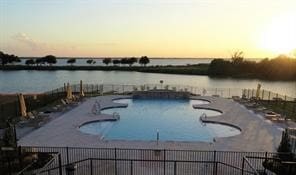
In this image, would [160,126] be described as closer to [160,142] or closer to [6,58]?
[160,142]

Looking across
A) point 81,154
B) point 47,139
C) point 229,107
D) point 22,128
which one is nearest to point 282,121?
point 229,107

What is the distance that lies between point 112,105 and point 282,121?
12016 millimetres

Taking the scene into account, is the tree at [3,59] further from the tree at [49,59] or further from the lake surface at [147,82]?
the lake surface at [147,82]

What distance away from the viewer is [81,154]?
11.5 meters

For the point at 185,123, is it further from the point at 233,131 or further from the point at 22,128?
the point at 22,128

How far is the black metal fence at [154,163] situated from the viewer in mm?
9695

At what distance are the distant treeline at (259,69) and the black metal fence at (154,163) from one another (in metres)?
53.5

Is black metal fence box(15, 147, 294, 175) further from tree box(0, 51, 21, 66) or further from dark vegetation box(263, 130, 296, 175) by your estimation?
tree box(0, 51, 21, 66)

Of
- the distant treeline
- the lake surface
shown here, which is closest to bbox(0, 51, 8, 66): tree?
the lake surface

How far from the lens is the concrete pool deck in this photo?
42.5 ft

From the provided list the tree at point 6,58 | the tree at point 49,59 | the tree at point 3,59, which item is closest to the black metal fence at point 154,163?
the tree at point 49,59

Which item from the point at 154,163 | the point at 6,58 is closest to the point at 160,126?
the point at 154,163

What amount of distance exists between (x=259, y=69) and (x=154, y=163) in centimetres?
5971

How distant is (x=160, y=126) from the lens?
17.8 m
